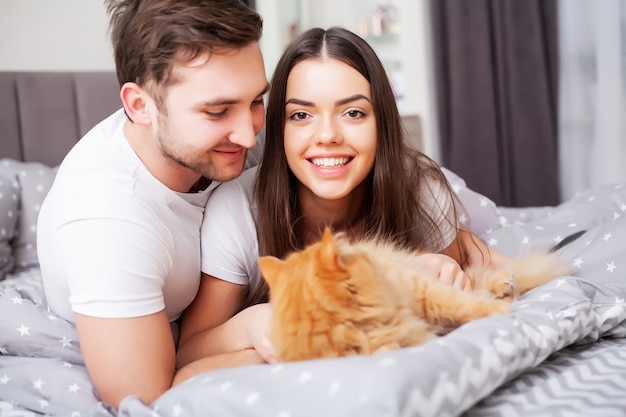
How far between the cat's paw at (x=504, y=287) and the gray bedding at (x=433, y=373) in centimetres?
10

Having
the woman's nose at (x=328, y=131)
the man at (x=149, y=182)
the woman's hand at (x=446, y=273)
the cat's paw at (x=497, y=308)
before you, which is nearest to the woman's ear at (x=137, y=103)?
the man at (x=149, y=182)

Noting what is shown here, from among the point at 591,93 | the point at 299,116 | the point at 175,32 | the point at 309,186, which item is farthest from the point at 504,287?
the point at 591,93

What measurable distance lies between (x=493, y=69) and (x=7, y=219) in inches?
111

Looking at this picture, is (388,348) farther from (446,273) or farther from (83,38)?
(83,38)

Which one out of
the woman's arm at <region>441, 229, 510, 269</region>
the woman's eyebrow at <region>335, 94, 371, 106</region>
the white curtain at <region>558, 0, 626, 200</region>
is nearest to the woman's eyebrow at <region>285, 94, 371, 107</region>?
the woman's eyebrow at <region>335, 94, 371, 106</region>

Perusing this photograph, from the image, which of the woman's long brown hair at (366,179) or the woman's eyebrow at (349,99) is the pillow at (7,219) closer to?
the woman's long brown hair at (366,179)

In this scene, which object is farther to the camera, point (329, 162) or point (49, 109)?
point (49, 109)

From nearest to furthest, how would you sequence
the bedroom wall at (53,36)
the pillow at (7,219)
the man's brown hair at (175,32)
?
the man's brown hair at (175,32)
the pillow at (7,219)
the bedroom wall at (53,36)

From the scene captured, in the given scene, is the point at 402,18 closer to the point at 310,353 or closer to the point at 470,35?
the point at 470,35

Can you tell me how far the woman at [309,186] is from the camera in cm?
150

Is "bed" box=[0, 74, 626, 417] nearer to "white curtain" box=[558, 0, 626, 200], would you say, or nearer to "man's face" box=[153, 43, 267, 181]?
"man's face" box=[153, 43, 267, 181]

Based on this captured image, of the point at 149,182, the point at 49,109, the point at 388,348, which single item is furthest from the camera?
the point at 49,109

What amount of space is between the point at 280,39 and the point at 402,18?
0.80 metres

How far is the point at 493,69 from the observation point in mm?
3646
